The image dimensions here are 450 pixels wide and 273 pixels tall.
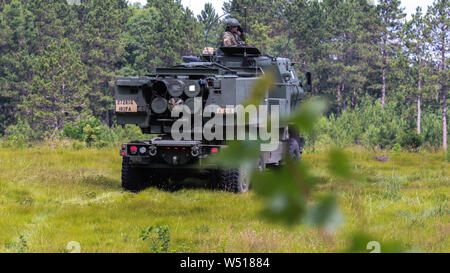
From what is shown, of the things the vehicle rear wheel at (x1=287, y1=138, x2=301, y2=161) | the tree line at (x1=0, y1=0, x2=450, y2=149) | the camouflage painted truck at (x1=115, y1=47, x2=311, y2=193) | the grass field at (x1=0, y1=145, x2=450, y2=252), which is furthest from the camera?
the tree line at (x1=0, y1=0, x2=450, y2=149)

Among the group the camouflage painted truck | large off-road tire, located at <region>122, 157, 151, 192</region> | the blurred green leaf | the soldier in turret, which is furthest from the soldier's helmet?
the blurred green leaf

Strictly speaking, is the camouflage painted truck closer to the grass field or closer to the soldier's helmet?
the grass field

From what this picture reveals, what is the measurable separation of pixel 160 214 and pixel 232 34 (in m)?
5.56

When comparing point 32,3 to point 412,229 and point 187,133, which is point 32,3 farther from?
point 412,229

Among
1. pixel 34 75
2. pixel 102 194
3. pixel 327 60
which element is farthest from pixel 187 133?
pixel 327 60

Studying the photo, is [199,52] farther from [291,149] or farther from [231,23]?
[291,149]

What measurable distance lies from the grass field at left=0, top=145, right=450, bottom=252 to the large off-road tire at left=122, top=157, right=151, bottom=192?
25 cm

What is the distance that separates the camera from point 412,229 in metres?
7.44

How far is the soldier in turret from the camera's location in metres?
12.7

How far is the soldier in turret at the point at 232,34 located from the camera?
12711 millimetres

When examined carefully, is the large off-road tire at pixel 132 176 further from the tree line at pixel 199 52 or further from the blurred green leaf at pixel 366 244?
the tree line at pixel 199 52

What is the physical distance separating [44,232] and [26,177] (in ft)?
15.0

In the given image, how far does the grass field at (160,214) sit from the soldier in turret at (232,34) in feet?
11.3

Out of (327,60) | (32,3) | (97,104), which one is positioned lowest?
(97,104)
